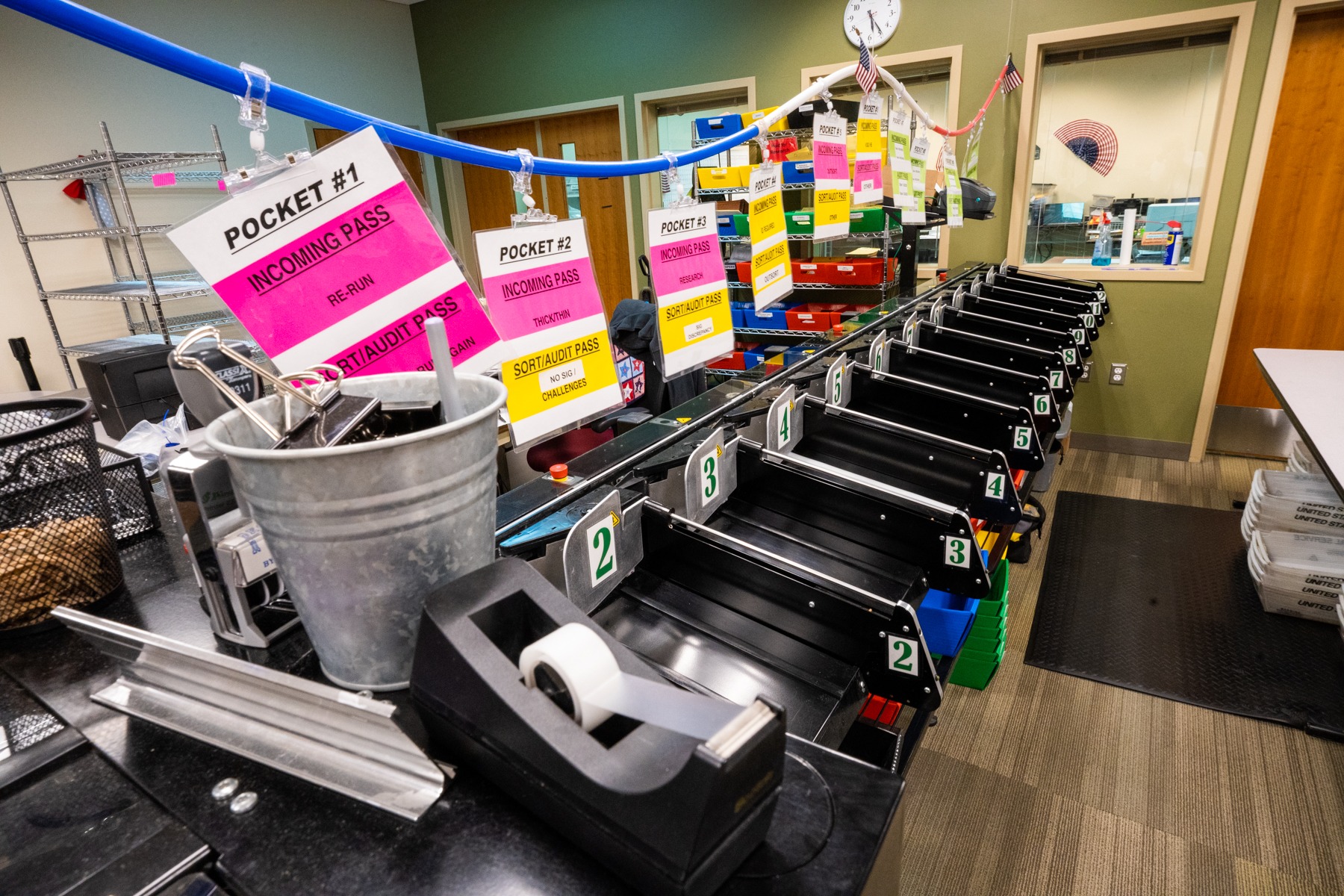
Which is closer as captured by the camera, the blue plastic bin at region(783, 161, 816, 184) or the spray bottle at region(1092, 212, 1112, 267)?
the blue plastic bin at region(783, 161, 816, 184)

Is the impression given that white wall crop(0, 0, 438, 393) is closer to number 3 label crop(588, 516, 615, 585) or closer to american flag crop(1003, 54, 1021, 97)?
number 3 label crop(588, 516, 615, 585)

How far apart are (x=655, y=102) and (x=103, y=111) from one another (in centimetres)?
376

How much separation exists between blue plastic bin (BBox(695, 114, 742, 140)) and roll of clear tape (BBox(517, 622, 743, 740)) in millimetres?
3760

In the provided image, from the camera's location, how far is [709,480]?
3.45ft

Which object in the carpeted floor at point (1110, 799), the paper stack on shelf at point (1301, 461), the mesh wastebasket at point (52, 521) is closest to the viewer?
the mesh wastebasket at point (52, 521)

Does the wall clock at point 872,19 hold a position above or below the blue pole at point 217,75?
above

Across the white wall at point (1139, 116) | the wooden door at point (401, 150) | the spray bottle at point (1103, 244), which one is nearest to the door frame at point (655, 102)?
the wooden door at point (401, 150)

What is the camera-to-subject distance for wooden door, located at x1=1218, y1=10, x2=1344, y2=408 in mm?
3510

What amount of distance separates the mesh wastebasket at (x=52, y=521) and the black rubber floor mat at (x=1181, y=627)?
104 inches

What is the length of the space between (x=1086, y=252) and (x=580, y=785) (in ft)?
16.1

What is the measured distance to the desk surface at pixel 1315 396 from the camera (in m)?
1.90

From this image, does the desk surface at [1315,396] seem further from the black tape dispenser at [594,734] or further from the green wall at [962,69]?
the black tape dispenser at [594,734]

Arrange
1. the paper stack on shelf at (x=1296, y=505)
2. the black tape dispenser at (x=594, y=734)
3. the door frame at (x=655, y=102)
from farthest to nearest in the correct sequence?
the door frame at (x=655, y=102)
the paper stack on shelf at (x=1296, y=505)
the black tape dispenser at (x=594, y=734)

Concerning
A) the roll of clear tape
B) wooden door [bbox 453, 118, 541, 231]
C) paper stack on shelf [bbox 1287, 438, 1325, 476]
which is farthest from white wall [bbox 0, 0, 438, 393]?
paper stack on shelf [bbox 1287, 438, 1325, 476]
